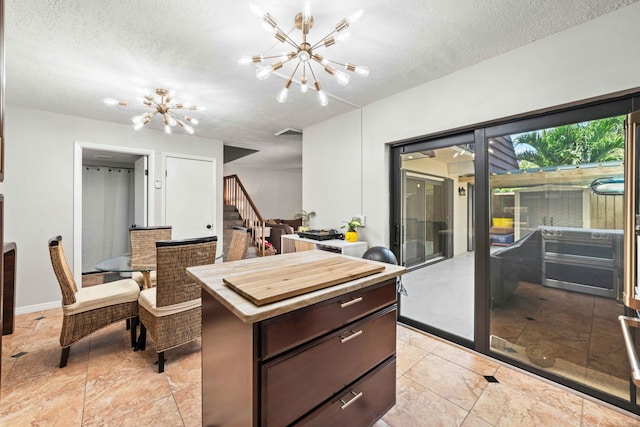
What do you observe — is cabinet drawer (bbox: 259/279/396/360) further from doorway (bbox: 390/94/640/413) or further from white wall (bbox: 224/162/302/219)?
white wall (bbox: 224/162/302/219)

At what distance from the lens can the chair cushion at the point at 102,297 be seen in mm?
2201

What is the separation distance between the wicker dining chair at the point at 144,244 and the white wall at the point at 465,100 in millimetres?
1987

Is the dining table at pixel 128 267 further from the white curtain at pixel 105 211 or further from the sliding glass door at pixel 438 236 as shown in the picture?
the white curtain at pixel 105 211

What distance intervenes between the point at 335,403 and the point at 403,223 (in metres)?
2.14

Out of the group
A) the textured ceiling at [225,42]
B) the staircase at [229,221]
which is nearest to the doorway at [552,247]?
the textured ceiling at [225,42]

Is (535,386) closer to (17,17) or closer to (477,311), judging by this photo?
(477,311)

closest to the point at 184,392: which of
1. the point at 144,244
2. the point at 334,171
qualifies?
the point at 144,244

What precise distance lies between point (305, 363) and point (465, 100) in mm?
2408

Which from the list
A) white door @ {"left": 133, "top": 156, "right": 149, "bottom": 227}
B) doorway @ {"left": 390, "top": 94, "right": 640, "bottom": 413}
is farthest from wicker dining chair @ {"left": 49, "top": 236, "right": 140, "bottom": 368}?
doorway @ {"left": 390, "top": 94, "right": 640, "bottom": 413}

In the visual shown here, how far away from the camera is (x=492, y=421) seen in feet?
5.48

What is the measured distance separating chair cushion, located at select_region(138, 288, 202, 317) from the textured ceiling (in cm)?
195

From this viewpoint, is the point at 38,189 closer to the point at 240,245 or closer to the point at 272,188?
the point at 240,245

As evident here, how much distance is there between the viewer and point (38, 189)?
3.37 metres

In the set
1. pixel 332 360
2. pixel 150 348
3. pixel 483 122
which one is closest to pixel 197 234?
pixel 150 348
